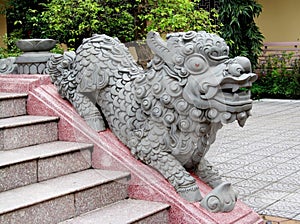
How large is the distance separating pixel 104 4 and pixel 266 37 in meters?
7.32

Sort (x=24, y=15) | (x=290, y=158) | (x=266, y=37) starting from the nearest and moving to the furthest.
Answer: (x=290, y=158) < (x=24, y=15) < (x=266, y=37)

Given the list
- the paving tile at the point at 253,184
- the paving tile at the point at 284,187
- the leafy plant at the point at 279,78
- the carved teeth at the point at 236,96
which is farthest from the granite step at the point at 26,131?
the leafy plant at the point at 279,78

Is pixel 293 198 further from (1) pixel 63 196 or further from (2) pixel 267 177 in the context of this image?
(1) pixel 63 196

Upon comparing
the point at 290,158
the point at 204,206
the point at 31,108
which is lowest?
the point at 290,158

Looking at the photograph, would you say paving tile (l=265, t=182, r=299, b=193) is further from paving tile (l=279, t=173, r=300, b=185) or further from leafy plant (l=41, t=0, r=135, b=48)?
leafy plant (l=41, t=0, r=135, b=48)

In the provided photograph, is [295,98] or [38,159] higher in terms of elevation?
[38,159]

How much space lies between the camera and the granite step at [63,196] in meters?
2.92

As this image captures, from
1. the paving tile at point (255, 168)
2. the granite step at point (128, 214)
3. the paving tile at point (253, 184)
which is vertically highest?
the granite step at point (128, 214)

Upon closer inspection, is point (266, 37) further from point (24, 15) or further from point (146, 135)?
point (146, 135)

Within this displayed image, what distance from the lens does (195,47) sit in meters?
3.17

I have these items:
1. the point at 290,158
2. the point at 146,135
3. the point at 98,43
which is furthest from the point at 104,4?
the point at 146,135

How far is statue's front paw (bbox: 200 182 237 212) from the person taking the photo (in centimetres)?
323

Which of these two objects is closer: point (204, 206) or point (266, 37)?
point (204, 206)

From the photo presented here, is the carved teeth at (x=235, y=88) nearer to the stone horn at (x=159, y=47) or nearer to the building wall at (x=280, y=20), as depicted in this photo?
the stone horn at (x=159, y=47)
